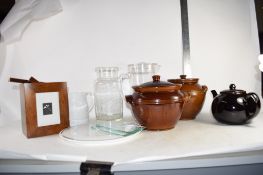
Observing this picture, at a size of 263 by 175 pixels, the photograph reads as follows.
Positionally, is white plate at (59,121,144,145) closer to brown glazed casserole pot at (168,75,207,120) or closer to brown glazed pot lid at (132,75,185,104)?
brown glazed pot lid at (132,75,185,104)

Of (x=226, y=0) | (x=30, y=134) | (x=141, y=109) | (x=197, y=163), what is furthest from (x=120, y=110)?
(x=226, y=0)

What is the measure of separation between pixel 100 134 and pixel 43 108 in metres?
0.23

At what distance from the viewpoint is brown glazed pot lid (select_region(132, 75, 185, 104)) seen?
818mm

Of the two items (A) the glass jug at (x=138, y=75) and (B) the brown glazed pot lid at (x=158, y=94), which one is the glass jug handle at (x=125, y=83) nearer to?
(A) the glass jug at (x=138, y=75)

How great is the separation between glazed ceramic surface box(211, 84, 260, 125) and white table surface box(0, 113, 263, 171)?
35 millimetres

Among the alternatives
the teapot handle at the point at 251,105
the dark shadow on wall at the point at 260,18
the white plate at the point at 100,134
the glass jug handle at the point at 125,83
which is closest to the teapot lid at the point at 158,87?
the white plate at the point at 100,134

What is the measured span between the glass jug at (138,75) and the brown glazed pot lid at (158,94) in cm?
38

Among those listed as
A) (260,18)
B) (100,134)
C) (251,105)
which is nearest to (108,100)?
Result: (100,134)

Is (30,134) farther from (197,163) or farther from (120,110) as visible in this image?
(197,163)

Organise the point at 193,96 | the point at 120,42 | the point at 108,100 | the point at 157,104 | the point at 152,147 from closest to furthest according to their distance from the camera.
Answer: the point at 152,147
the point at 157,104
the point at 193,96
the point at 108,100
the point at 120,42

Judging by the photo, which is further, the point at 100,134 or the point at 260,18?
the point at 260,18

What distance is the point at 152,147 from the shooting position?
0.70m

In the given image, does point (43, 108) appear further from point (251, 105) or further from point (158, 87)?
point (251, 105)

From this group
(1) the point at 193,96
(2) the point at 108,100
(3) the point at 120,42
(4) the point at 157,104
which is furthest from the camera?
(3) the point at 120,42
